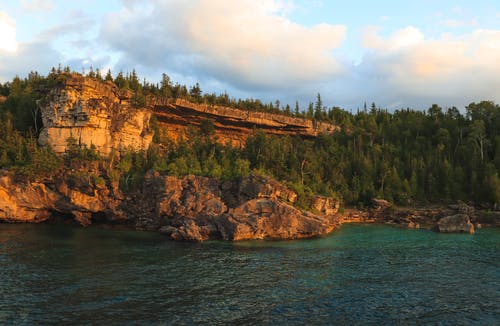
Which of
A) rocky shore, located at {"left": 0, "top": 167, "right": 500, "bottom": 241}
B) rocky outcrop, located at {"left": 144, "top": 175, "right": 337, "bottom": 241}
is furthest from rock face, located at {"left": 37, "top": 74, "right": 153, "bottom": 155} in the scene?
rocky outcrop, located at {"left": 144, "top": 175, "right": 337, "bottom": 241}

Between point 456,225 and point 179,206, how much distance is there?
47664 millimetres

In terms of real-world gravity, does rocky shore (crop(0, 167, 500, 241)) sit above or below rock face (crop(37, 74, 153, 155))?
below

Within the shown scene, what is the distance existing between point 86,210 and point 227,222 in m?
27.8

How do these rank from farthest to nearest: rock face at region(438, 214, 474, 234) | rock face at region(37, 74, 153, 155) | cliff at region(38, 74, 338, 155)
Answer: cliff at region(38, 74, 338, 155)
rock face at region(37, 74, 153, 155)
rock face at region(438, 214, 474, 234)

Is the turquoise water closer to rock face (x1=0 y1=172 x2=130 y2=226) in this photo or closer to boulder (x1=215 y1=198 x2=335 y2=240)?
boulder (x1=215 y1=198 x2=335 y2=240)

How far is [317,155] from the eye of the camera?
316 ft

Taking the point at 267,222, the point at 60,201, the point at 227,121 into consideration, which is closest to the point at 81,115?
the point at 60,201

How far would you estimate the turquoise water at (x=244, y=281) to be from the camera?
24281 millimetres

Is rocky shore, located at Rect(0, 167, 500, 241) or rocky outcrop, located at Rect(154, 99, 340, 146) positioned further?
rocky outcrop, located at Rect(154, 99, 340, 146)

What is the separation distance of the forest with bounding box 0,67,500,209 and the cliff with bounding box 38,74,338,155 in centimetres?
272

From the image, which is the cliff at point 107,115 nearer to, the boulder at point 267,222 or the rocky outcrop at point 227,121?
the rocky outcrop at point 227,121

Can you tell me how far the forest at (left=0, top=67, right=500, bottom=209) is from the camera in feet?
222

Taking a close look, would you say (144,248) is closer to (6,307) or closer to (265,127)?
(6,307)

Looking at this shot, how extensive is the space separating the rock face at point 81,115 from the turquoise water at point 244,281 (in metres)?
26.1
